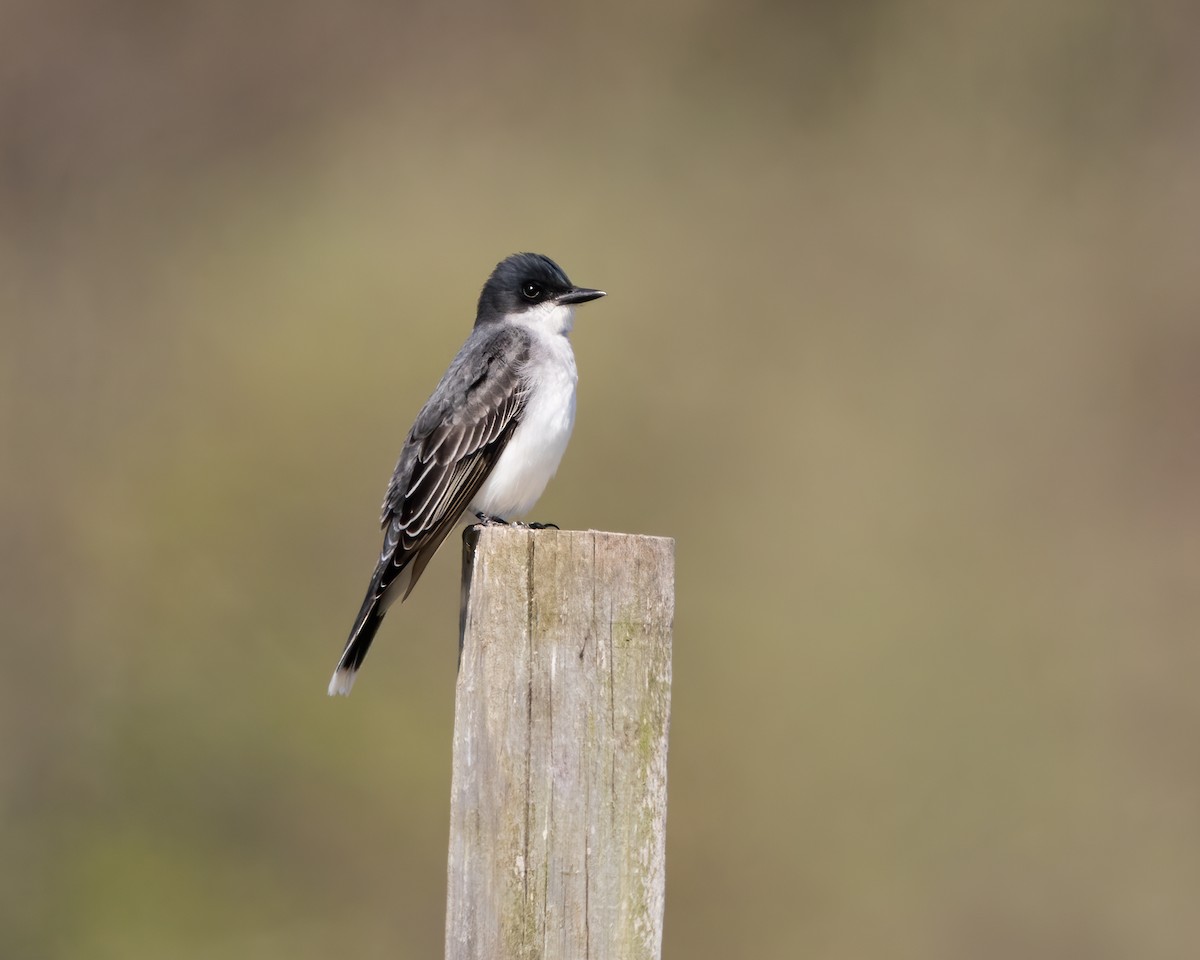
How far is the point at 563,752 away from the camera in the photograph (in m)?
3.06

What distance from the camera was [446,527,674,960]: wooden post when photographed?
9.93 feet

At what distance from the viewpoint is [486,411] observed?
5.44m

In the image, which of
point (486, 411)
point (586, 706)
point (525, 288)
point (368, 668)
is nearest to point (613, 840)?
point (586, 706)

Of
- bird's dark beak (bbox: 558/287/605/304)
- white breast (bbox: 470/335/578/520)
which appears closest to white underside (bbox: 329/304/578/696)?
white breast (bbox: 470/335/578/520)

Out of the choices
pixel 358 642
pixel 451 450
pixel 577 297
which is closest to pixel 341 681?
pixel 358 642

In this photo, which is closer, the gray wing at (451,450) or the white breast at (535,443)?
the gray wing at (451,450)

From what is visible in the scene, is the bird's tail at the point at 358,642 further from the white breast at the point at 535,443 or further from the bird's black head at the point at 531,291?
the bird's black head at the point at 531,291

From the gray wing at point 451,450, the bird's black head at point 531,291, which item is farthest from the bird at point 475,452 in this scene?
the bird's black head at point 531,291

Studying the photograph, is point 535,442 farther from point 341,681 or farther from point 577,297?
point 341,681

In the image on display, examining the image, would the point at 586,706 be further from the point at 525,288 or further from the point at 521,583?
the point at 525,288

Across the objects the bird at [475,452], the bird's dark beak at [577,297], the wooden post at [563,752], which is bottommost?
the wooden post at [563,752]

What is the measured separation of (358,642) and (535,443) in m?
0.99

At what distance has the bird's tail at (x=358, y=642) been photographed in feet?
16.1

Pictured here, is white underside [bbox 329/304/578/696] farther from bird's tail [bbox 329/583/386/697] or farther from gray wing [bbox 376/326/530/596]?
bird's tail [bbox 329/583/386/697]
